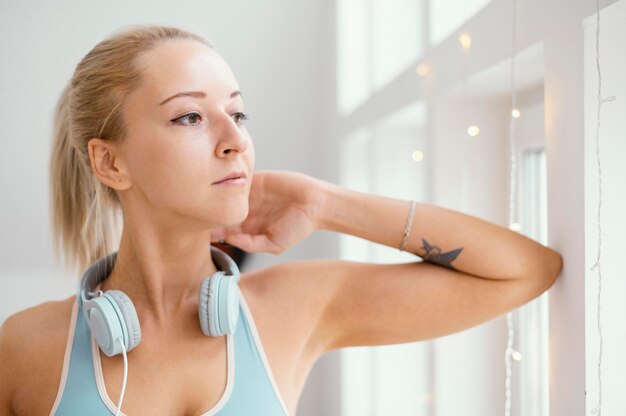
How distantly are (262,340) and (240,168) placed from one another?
330 millimetres

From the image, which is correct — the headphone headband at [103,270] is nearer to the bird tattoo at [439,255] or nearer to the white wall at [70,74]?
the bird tattoo at [439,255]

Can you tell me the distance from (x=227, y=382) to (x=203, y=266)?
232 mm

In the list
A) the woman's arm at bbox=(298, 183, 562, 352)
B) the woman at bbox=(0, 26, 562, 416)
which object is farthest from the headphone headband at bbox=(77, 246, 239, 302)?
the woman's arm at bbox=(298, 183, 562, 352)

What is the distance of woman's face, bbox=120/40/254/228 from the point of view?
119cm

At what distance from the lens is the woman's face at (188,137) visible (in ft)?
3.91

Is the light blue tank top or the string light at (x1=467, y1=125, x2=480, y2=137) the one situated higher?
the string light at (x1=467, y1=125, x2=480, y2=137)

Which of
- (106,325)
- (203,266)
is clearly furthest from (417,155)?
(106,325)

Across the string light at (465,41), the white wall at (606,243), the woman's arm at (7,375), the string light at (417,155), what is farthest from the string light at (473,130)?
the woman's arm at (7,375)

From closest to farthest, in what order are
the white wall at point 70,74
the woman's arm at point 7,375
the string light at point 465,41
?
the woman's arm at point 7,375 → the string light at point 465,41 → the white wall at point 70,74

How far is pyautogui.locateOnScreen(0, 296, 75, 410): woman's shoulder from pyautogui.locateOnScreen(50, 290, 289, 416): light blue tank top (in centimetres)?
2

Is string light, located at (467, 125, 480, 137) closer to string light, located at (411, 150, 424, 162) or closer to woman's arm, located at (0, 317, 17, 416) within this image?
string light, located at (411, 150, 424, 162)

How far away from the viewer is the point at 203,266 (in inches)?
54.2

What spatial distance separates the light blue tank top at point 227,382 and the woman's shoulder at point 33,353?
24 millimetres

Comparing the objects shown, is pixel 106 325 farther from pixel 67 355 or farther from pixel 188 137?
pixel 188 137
